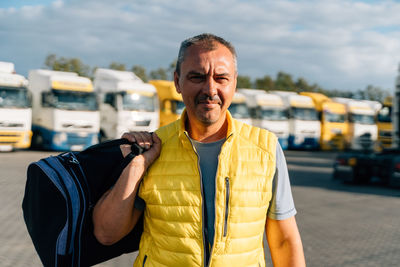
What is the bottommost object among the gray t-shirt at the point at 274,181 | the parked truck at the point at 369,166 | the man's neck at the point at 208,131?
the parked truck at the point at 369,166

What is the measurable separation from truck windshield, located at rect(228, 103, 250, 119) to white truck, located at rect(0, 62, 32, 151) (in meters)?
10.2

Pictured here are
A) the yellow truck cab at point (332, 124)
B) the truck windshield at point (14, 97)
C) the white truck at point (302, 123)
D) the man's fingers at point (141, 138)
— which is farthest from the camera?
Result: the yellow truck cab at point (332, 124)

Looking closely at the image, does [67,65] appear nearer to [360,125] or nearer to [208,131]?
[360,125]

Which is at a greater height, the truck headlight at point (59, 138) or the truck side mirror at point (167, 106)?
the truck side mirror at point (167, 106)

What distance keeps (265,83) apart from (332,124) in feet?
123

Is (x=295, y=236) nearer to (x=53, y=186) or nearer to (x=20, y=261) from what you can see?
(x=53, y=186)

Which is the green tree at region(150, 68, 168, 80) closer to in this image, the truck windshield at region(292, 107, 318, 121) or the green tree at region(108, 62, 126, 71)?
the green tree at region(108, 62, 126, 71)

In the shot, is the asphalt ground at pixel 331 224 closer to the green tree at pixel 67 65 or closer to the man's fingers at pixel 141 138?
the man's fingers at pixel 141 138

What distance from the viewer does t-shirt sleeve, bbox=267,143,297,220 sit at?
1.97 metres

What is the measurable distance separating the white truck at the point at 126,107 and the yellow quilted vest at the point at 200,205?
1748cm

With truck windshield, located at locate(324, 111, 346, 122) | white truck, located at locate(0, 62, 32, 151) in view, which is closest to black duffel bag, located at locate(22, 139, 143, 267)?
white truck, located at locate(0, 62, 32, 151)

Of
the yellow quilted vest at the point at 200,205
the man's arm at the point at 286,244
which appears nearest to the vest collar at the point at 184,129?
the yellow quilted vest at the point at 200,205

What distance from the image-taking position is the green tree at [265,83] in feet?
211

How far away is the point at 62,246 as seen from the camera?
5.99ft
